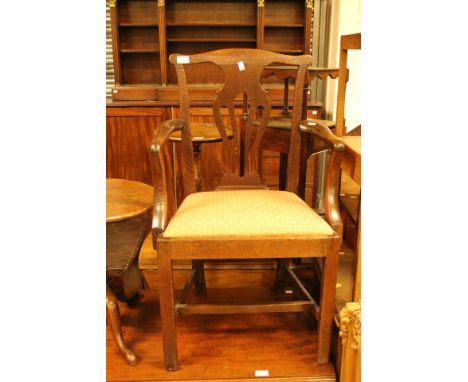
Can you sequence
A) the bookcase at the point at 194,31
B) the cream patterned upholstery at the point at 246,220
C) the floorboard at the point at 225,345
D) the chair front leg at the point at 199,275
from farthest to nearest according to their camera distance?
the bookcase at the point at 194,31
the chair front leg at the point at 199,275
the floorboard at the point at 225,345
the cream patterned upholstery at the point at 246,220

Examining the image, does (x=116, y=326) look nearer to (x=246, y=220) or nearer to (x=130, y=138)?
(x=246, y=220)

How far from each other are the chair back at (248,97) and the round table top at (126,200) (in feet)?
0.64

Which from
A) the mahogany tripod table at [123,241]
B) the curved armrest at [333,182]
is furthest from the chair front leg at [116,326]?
the curved armrest at [333,182]

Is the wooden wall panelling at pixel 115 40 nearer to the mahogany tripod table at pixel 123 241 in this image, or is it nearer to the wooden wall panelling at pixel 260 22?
the wooden wall panelling at pixel 260 22

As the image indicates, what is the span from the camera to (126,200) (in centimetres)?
139

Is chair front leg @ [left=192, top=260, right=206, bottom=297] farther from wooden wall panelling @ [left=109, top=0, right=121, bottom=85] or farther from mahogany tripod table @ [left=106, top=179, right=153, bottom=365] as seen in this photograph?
wooden wall panelling @ [left=109, top=0, right=121, bottom=85]

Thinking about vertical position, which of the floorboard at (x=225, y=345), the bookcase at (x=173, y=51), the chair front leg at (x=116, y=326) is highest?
the bookcase at (x=173, y=51)

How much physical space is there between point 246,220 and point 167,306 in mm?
356

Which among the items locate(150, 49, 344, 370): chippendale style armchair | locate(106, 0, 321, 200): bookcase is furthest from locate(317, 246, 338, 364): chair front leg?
locate(106, 0, 321, 200): bookcase

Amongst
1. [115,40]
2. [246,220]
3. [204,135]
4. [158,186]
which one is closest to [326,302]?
[246,220]

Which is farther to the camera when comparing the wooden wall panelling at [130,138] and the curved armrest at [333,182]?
the wooden wall panelling at [130,138]

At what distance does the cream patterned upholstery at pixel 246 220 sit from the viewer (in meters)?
1.25
